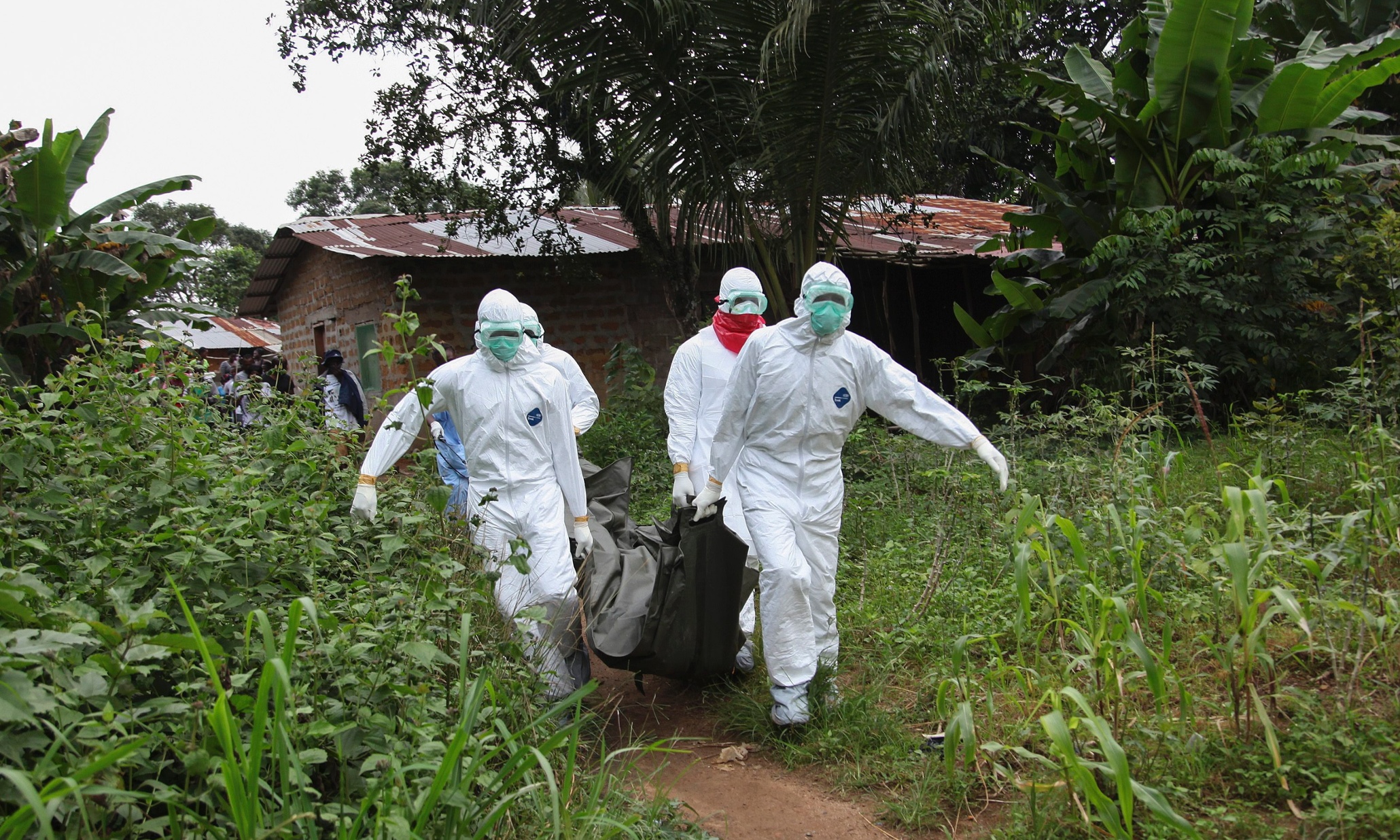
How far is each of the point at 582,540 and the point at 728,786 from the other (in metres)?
1.42

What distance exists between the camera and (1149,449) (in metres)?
5.67

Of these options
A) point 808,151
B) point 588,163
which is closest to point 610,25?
point 808,151

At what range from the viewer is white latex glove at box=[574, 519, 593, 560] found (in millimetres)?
4828

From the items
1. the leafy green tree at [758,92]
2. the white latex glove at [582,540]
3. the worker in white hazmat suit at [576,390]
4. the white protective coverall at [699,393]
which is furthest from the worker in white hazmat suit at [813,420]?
the leafy green tree at [758,92]

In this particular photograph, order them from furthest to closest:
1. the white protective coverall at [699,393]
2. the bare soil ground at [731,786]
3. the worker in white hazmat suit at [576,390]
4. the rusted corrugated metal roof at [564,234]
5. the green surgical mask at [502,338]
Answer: the rusted corrugated metal roof at [564,234], the worker in white hazmat suit at [576,390], the white protective coverall at [699,393], the green surgical mask at [502,338], the bare soil ground at [731,786]

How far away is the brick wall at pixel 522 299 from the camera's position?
12.0 meters

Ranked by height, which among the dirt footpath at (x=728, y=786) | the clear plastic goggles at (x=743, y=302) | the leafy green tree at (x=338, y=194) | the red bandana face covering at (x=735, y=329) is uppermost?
the leafy green tree at (x=338, y=194)

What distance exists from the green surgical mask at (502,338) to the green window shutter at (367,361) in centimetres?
838

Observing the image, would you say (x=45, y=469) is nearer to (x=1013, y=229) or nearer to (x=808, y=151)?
(x=808, y=151)

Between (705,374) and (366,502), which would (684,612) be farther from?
(705,374)

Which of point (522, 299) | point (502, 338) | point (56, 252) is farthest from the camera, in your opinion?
point (522, 299)

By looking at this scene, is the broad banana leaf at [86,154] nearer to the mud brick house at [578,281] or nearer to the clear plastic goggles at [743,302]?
the mud brick house at [578,281]

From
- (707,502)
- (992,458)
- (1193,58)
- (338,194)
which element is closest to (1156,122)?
(1193,58)

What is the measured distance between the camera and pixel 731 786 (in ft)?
12.7
